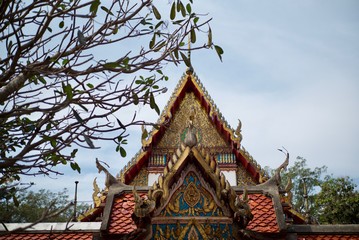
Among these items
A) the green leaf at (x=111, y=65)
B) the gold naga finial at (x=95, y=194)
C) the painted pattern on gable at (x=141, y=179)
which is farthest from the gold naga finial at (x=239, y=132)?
the green leaf at (x=111, y=65)

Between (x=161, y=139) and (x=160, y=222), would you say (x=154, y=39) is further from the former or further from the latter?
(x=161, y=139)

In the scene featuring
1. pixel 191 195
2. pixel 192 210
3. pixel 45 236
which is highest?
pixel 191 195

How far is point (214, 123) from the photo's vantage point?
11.3 m

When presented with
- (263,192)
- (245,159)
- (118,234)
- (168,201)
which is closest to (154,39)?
(168,201)

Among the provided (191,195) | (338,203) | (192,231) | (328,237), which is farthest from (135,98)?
(338,203)

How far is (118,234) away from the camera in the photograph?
189 inches

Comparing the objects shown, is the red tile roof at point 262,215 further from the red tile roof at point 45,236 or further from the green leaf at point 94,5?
the green leaf at point 94,5

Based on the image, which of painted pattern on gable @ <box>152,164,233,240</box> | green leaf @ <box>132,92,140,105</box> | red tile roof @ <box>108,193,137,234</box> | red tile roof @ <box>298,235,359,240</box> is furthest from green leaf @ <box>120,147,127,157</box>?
red tile roof @ <box>298,235,359,240</box>

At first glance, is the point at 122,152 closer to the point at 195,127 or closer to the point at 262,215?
the point at 262,215

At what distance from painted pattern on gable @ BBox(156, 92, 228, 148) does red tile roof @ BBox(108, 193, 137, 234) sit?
17.3ft

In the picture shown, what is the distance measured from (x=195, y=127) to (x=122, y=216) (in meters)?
6.25

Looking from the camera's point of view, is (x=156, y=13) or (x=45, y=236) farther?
(x=45, y=236)

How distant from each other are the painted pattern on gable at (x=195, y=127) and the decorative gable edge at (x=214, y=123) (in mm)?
163

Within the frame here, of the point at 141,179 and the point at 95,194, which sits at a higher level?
the point at 141,179
